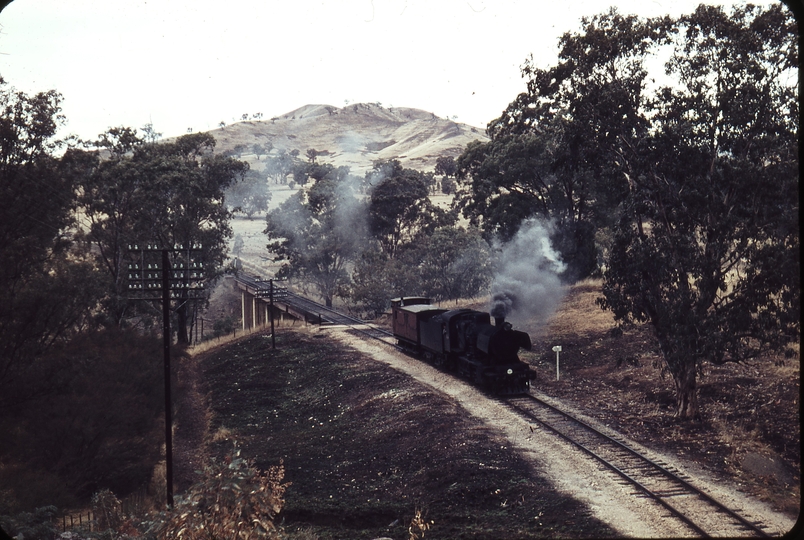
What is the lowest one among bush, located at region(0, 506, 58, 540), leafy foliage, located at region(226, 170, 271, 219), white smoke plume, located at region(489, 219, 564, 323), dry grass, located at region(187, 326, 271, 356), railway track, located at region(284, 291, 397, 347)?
dry grass, located at region(187, 326, 271, 356)

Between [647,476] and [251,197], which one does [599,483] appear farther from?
[251,197]

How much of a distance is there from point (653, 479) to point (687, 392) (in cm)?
661

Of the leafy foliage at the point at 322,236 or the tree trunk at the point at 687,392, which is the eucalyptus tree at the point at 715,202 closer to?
the tree trunk at the point at 687,392

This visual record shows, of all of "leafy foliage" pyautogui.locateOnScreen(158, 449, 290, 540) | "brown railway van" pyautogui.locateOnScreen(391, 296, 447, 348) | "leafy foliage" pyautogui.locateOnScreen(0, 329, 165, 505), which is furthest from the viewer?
"brown railway van" pyautogui.locateOnScreen(391, 296, 447, 348)

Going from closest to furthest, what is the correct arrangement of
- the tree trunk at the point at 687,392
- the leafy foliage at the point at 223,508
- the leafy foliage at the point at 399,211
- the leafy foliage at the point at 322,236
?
the leafy foliage at the point at 223,508, the tree trunk at the point at 687,392, the leafy foliage at the point at 399,211, the leafy foliage at the point at 322,236

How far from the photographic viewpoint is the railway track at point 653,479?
1513 centimetres

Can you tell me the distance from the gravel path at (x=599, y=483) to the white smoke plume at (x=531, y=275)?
2147 cm

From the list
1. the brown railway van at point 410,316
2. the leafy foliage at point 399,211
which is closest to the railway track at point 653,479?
the brown railway van at point 410,316

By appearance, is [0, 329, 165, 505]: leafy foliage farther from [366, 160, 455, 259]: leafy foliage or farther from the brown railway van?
[366, 160, 455, 259]: leafy foliage

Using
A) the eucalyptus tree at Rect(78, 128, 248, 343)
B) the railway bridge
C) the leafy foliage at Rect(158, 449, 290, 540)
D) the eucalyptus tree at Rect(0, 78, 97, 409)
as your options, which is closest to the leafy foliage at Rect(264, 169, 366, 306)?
the railway bridge

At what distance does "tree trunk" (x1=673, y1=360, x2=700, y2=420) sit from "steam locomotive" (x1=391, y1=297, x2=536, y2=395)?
6288mm

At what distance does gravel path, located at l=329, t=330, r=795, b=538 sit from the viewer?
15.3 meters

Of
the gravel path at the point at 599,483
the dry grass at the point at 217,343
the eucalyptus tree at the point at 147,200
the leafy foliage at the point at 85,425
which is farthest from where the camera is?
the dry grass at the point at 217,343

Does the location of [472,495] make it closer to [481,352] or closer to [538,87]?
[481,352]
